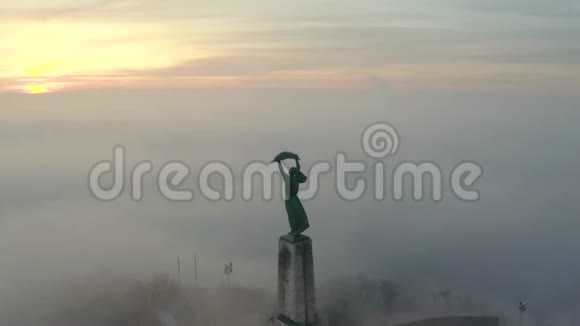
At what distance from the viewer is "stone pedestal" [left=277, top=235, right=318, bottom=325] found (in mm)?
14047

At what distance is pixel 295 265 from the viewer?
14.0 metres

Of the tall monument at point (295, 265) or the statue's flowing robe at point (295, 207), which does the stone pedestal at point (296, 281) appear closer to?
the tall monument at point (295, 265)

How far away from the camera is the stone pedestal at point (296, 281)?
14.0m

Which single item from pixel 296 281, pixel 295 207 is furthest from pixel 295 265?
pixel 295 207

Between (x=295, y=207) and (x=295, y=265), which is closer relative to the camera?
(x=295, y=265)

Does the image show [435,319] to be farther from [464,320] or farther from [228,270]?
[228,270]

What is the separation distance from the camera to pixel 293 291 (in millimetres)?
14102

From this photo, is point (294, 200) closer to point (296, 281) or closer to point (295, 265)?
point (295, 265)

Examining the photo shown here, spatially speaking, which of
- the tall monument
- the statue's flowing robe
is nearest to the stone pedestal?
the tall monument

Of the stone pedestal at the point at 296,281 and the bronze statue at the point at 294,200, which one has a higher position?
the bronze statue at the point at 294,200

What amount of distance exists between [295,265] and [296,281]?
1.23ft

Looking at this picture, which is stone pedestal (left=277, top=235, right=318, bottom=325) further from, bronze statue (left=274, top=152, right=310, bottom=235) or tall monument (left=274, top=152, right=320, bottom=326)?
bronze statue (left=274, top=152, right=310, bottom=235)

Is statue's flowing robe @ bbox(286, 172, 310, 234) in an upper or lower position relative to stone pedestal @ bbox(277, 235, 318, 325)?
upper

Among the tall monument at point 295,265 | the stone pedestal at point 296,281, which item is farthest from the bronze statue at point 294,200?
the stone pedestal at point 296,281
